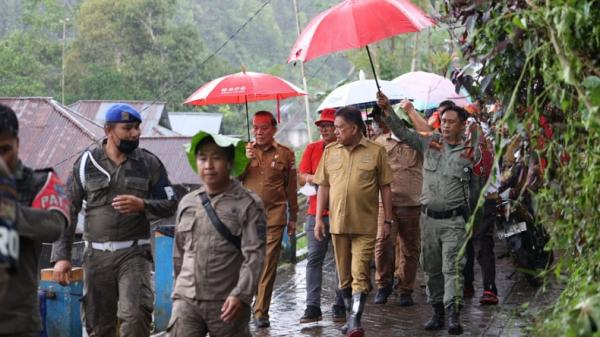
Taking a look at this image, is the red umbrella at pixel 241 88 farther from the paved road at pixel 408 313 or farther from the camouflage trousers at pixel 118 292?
the camouflage trousers at pixel 118 292

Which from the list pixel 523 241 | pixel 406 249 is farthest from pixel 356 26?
pixel 523 241

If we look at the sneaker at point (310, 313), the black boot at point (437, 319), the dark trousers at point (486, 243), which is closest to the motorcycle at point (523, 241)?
the dark trousers at point (486, 243)

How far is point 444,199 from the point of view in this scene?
8617mm

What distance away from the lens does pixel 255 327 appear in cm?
930

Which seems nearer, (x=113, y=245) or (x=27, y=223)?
(x=27, y=223)

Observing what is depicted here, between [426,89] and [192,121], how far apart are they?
33898mm

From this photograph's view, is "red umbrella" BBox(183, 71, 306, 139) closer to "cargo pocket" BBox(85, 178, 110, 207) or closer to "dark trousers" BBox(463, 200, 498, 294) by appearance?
"dark trousers" BBox(463, 200, 498, 294)

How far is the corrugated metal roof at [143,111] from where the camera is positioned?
114 ft

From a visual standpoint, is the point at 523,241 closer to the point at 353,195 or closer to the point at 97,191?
the point at 353,195

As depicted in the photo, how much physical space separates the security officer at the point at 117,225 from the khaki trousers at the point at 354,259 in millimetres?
1981

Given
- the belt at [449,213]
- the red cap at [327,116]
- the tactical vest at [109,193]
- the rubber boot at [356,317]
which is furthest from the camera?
the red cap at [327,116]

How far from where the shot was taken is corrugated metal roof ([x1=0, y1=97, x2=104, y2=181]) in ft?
95.5

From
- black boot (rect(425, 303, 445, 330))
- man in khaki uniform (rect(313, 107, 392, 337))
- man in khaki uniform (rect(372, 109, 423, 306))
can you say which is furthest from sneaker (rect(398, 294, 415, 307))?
man in khaki uniform (rect(313, 107, 392, 337))

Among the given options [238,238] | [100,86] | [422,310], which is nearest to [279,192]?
[422,310]
